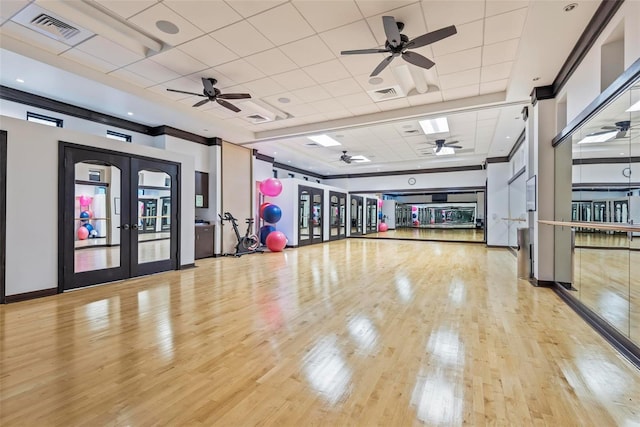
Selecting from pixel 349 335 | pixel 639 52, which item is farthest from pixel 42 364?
pixel 639 52

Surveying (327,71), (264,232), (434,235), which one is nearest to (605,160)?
(327,71)

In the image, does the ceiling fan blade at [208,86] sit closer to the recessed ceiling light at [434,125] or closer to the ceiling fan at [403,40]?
→ the ceiling fan at [403,40]

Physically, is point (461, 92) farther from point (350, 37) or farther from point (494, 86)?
point (350, 37)

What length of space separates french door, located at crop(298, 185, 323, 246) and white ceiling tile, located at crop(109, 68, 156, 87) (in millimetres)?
6776

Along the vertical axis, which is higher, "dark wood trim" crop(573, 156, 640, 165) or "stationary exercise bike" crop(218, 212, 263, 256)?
"dark wood trim" crop(573, 156, 640, 165)

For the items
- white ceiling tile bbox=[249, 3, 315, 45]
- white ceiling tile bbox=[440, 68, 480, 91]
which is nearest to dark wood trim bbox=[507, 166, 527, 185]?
white ceiling tile bbox=[440, 68, 480, 91]

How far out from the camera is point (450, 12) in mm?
3797

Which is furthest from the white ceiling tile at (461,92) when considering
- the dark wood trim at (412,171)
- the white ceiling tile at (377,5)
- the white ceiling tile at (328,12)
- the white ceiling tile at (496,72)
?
the dark wood trim at (412,171)

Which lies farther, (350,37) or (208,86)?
(208,86)

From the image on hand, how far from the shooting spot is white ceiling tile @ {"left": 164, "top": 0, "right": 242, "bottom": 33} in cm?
368

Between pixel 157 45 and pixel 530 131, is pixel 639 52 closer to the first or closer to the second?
pixel 530 131

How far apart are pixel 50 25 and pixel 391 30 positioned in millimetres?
4554

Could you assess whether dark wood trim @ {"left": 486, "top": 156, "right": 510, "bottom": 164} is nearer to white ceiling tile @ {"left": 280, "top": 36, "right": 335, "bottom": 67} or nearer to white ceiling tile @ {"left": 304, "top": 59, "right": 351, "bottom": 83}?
white ceiling tile @ {"left": 304, "top": 59, "right": 351, "bottom": 83}

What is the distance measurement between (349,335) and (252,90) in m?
5.12
